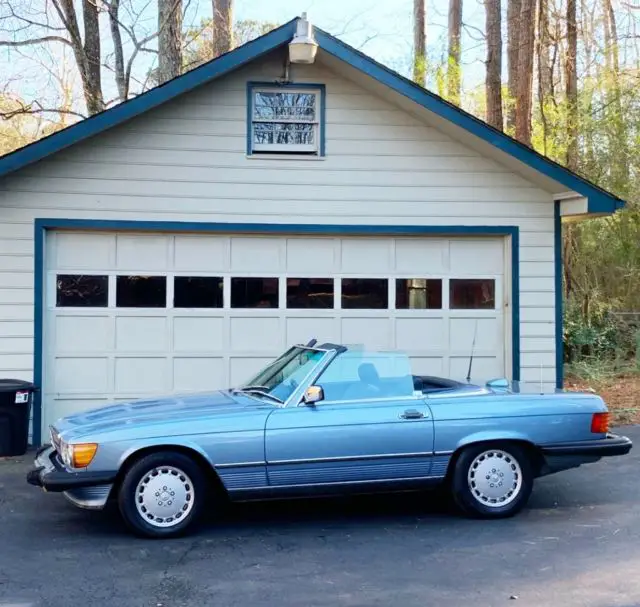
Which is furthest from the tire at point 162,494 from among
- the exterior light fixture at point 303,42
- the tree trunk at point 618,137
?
the tree trunk at point 618,137

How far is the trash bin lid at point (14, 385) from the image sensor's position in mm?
8992

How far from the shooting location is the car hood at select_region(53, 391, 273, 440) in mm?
6117

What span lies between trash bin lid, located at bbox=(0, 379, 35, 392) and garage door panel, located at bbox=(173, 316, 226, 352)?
5.55 ft

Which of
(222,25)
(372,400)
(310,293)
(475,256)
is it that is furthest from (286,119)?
(222,25)

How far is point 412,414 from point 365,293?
4.00m

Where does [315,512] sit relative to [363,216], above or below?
below

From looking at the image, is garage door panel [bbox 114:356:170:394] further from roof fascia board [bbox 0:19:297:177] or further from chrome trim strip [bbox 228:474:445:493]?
chrome trim strip [bbox 228:474:445:493]

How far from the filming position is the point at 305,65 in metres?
10.0

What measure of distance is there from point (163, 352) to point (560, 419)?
500 cm

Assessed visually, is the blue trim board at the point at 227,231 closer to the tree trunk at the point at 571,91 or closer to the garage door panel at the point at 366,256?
the garage door panel at the point at 366,256

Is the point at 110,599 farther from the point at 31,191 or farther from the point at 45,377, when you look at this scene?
the point at 31,191

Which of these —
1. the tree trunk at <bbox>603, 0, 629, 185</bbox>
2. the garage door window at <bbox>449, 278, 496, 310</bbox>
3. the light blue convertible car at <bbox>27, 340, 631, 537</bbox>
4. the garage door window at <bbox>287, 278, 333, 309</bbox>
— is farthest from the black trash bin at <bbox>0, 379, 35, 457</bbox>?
the tree trunk at <bbox>603, 0, 629, 185</bbox>

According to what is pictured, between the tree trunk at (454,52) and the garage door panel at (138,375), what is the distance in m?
16.4

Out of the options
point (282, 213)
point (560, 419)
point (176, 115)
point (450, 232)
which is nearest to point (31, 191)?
point (176, 115)
